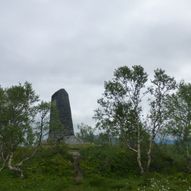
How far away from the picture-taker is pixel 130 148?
156ft

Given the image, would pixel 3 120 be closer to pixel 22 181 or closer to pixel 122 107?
pixel 22 181

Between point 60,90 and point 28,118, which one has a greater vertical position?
point 60,90

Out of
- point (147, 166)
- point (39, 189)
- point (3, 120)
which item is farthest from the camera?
point (147, 166)

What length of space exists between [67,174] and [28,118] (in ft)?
28.8

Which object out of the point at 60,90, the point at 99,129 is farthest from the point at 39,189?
the point at 60,90

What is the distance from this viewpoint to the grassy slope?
3447 centimetres

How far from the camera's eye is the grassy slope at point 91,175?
3447 cm

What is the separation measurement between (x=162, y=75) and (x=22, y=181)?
20.8m

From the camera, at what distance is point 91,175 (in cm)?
4306

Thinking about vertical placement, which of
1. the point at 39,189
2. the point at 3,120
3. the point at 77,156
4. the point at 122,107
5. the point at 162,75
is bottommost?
the point at 39,189

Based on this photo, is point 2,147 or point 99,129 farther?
point 99,129

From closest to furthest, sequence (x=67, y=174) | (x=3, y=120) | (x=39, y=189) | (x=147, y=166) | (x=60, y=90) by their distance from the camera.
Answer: (x=39, y=189)
(x=3, y=120)
(x=67, y=174)
(x=147, y=166)
(x=60, y=90)

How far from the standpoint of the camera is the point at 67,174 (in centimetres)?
4331

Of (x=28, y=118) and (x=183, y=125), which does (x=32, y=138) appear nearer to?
(x=28, y=118)
